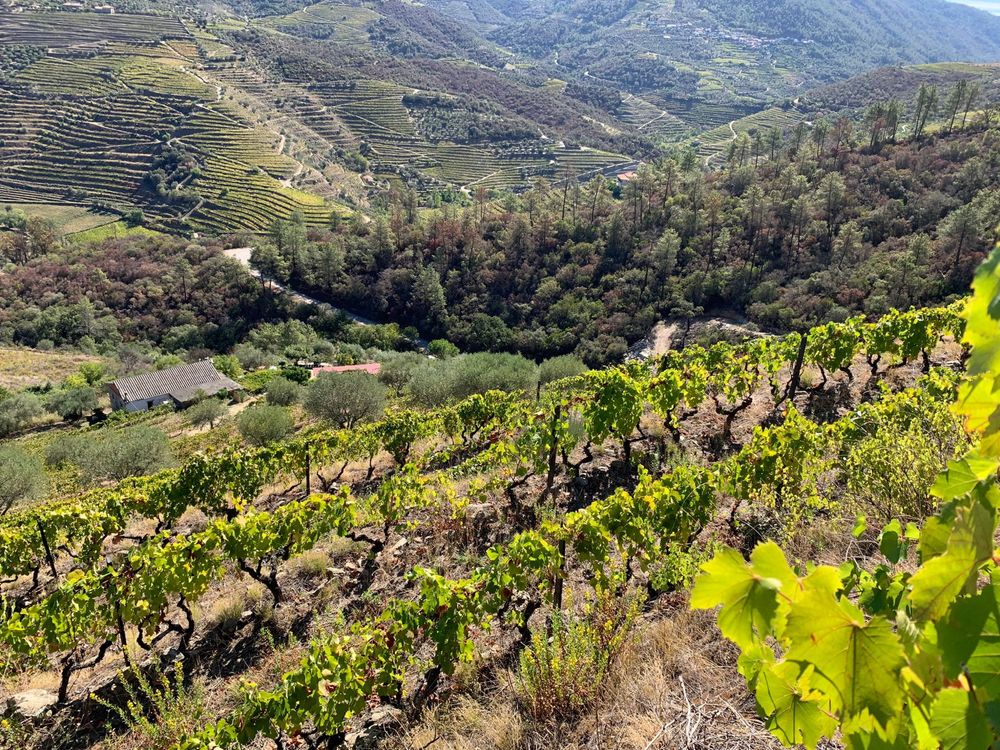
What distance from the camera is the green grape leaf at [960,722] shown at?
100 cm

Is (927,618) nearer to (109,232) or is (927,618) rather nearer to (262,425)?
(262,425)

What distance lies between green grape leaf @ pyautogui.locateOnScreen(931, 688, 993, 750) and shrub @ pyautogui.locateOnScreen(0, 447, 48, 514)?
84.0 ft

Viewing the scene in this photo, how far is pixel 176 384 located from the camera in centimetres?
3591

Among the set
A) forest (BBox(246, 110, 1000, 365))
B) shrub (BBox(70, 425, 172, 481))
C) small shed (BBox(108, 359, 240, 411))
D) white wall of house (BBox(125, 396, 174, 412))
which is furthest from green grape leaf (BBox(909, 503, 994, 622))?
white wall of house (BBox(125, 396, 174, 412))

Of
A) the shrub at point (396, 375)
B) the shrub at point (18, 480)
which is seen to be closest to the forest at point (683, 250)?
the shrub at point (396, 375)

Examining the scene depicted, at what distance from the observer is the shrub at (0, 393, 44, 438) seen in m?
30.7

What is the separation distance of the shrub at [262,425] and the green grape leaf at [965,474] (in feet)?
76.3

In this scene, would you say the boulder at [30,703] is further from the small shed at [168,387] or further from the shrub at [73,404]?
the shrub at [73,404]

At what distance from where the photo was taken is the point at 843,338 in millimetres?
10672

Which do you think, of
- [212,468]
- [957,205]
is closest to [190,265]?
[212,468]

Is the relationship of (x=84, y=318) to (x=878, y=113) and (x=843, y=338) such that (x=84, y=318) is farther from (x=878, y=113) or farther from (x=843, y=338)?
(x=878, y=113)

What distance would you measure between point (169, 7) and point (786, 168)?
583 ft

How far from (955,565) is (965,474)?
274 mm

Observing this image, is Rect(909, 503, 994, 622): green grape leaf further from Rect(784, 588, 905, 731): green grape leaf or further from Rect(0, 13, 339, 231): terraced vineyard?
Rect(0, 13, 339, 231): terraced vineyard
